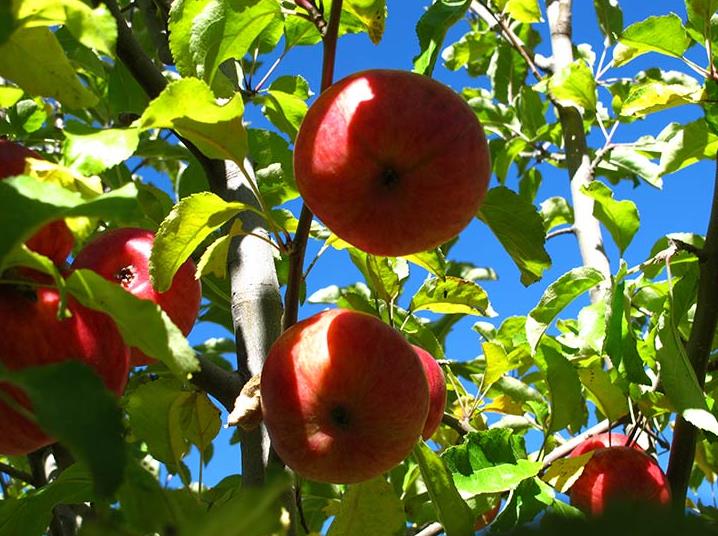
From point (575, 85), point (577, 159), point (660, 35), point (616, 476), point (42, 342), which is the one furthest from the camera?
point (577, 159)

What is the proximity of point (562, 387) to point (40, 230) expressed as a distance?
42.7 inches

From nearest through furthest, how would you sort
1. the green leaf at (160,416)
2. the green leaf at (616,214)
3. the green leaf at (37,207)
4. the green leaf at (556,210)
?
the green leaf at (37,207)
the green leaf at (160,416)
the green leaf at (616,214)
the green leaf at (556,210)

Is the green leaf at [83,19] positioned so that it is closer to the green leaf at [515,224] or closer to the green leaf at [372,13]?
the green leaf at [372,13]

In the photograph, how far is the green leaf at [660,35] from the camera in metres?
1.98

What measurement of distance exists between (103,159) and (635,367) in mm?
1013

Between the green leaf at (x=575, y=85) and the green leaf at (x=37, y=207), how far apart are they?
6.01 ft

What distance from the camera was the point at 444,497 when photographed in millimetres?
1262

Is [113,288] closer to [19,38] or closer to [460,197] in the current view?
[19,38]

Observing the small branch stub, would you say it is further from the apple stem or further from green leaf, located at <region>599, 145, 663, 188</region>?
green leaf, located at <region>599, 145, 663, 188</region>

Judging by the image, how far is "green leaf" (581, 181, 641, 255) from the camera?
1731 millimetres

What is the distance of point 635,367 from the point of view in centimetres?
151

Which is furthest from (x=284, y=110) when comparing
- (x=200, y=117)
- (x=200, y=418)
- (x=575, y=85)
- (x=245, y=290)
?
(x=575, y=85)

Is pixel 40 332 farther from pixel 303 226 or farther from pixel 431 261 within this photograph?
pixel 431 261

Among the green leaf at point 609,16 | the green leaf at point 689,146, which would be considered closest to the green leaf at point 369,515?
the green leaf at point 689,146
